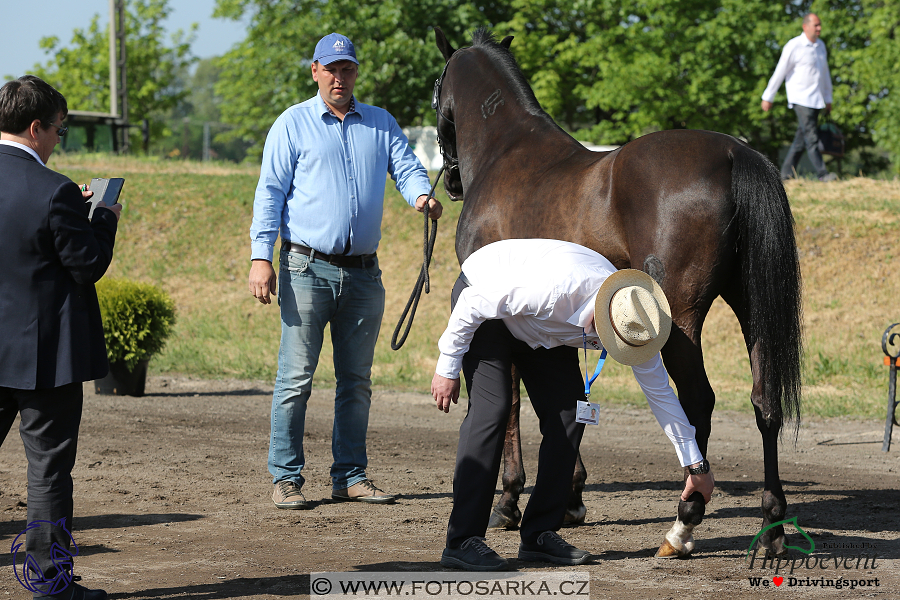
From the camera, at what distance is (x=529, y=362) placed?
4.09 meters

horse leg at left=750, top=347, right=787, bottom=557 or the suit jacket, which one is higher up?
the suit jacket

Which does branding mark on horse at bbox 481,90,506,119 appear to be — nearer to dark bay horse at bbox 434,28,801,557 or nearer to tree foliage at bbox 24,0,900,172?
dark bay horse at bbox 434,28,801,557

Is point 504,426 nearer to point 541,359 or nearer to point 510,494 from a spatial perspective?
point 541,359

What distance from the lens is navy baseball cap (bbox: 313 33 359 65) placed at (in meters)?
5.29

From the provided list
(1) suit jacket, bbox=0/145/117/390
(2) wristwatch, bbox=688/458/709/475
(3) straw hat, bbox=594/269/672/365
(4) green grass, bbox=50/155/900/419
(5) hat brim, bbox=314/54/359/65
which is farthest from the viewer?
(4) green grass, bbox=50/155/900/419

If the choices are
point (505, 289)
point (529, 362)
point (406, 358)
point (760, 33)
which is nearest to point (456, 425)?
point (406, 358)

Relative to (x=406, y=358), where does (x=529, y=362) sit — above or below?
above

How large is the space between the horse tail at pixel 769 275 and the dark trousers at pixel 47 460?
3004 millimetres

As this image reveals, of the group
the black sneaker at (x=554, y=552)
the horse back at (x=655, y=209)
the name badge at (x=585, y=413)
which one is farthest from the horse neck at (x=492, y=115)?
the black sneaker at (x=554, y=552)

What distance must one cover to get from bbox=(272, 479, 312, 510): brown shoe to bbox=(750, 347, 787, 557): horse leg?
2.42 meters

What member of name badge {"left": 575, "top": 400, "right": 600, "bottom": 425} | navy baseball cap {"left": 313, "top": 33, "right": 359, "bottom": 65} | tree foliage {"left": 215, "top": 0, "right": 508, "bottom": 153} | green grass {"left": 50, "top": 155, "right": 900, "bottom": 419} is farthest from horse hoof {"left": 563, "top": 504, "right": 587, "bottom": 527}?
tree foliage {"left": 215, "top": 0, "right": 508, "bottom": 153}

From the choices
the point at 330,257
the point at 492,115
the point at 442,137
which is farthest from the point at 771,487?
the point at 442,137

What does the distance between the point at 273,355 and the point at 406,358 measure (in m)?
1.88

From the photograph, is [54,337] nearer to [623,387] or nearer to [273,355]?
[623,387]
